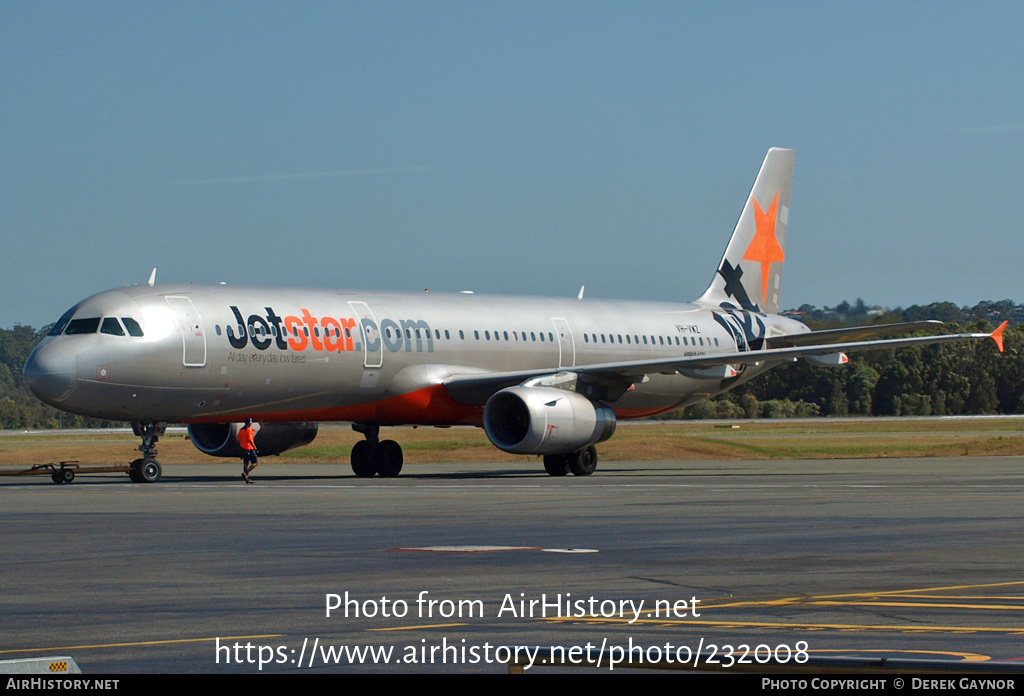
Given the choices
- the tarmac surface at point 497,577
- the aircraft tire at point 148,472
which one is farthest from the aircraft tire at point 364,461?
the tarmac surface at point 497,577

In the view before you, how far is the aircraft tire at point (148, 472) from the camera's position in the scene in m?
28.9

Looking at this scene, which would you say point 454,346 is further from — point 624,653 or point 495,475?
point 624,653

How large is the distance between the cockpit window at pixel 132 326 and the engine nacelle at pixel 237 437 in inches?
195

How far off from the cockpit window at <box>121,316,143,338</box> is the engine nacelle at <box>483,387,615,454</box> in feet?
24.5

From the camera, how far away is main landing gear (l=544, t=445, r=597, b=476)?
3359 centimetres

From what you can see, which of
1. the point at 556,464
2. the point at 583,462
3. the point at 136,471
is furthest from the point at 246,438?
the point at 583,462

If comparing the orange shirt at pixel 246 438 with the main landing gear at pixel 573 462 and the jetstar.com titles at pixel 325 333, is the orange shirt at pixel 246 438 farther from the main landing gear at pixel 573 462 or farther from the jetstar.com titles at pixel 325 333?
the main landing gear at pixel 573 462

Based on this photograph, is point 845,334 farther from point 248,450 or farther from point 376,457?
point 248,450

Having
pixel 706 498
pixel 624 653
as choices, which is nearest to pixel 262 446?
pixel 706 498

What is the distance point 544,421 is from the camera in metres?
30.6

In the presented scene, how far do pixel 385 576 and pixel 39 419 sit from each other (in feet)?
312

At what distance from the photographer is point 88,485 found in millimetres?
29203

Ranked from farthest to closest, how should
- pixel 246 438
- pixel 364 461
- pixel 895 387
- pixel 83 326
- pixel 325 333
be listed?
1. pixel 895 387
2. pixel 364 461
3. pixel 325 333
4. pixel 246 438
5. pixel 83 326

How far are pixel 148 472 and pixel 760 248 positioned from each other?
879 inches
